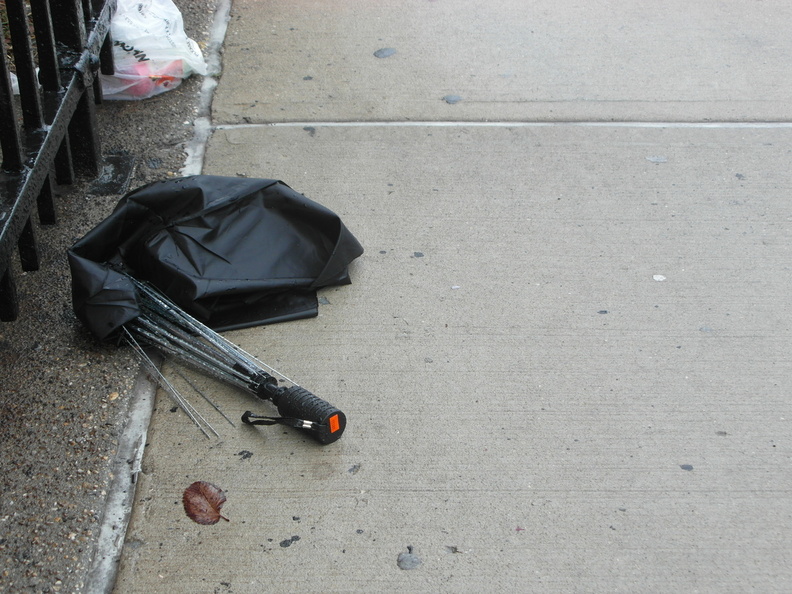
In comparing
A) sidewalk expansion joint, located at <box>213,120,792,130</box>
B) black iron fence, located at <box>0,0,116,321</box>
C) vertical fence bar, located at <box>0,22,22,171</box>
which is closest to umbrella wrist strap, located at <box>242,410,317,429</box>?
black iron fence, located at <box>0,0,116,321</box>

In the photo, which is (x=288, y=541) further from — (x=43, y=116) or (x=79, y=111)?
(x=79, y=111)

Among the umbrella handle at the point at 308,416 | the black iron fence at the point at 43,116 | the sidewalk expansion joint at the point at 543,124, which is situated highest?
the black iron fence at the point at 43,116

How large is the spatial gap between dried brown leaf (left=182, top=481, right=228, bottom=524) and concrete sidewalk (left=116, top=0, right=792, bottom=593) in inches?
1.1

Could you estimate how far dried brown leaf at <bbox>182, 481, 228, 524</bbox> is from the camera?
2291mm

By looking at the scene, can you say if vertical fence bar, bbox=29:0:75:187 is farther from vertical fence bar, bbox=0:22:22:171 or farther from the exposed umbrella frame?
the exposed umbrella frame

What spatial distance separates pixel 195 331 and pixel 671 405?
1588 millimetres

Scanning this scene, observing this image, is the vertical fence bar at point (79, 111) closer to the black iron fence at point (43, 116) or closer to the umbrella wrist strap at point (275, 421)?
the black iron fence at point (43, 116)

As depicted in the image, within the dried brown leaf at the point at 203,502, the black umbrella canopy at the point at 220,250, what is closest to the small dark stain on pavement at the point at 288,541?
the dried brown leaf at the point at 203,502

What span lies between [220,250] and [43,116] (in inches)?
31.2

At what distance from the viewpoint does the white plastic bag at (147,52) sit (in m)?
4.16

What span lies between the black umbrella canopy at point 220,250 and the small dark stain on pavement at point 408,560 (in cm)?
105

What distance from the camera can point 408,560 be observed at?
7.22ft

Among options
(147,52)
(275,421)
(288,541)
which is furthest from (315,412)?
(147,52)

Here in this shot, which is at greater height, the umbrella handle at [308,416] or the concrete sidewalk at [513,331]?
the umbrella handle at [308,416]
